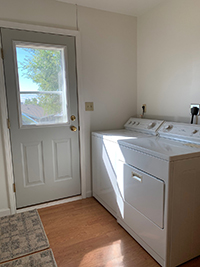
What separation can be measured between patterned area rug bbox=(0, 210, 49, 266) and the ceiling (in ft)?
7.88

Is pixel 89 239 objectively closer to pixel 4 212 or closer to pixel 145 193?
pixel 145 193

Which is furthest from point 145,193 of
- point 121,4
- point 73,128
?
point 121,4

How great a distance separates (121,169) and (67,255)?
843mm

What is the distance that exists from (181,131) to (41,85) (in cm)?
154

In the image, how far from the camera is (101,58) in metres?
2.53

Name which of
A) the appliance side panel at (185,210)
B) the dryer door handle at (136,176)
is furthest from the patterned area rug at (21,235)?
the appliance side panel at (185,210)

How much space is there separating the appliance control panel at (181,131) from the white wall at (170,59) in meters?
0.23

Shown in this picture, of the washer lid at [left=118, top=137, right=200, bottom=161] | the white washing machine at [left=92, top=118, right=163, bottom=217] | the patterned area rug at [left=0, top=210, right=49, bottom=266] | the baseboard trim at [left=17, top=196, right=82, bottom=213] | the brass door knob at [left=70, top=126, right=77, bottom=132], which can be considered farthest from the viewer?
the brass door knob at [left=70, top=126, right=77, bottom=132]

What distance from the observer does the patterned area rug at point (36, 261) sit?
155 centimetres

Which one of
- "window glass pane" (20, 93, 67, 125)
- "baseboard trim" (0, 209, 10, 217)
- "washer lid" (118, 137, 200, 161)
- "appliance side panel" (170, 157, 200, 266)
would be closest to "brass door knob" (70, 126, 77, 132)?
"window glass pane" (20, 93, 67, 125)

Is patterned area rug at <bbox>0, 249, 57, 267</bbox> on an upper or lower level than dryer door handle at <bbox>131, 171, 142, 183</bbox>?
lower

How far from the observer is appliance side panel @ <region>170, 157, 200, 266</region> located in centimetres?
138

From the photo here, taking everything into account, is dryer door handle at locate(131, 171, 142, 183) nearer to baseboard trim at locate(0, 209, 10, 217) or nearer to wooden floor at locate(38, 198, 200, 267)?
wooden floor at locate(38, 198, 200, 267)

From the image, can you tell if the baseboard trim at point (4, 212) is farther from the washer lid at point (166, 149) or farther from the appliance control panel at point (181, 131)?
the appliance control panel at point (181, 131)
